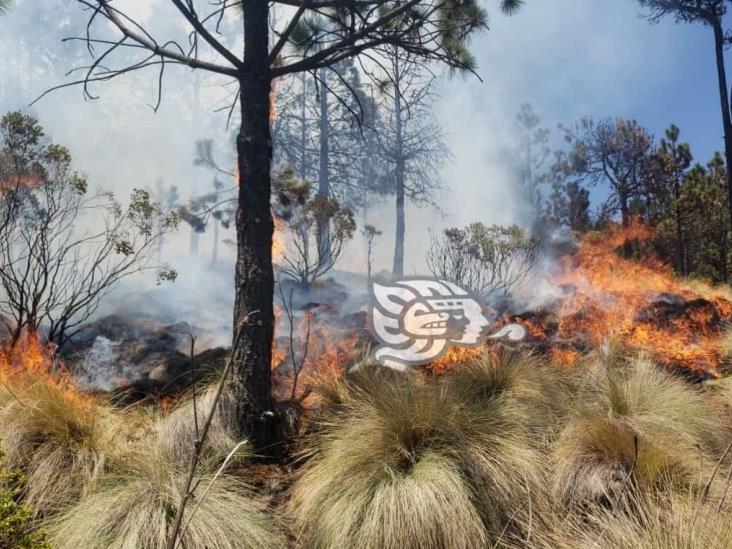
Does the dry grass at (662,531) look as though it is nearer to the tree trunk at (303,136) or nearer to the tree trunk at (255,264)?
the tree trunk at (255,264)

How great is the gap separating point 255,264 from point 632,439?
2734 mm

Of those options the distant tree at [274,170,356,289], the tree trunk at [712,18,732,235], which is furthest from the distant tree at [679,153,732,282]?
the distant tree at [274,170,356,289]

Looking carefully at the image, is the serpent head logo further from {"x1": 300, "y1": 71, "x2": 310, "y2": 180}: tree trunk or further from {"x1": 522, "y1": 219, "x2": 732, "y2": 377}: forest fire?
{"x1": 300, "y1": 71, "x2": 310, "y2": 180}: tree trunk

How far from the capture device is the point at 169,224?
24.2 ft

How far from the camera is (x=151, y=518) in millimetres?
2449

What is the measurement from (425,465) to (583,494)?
92 centimetres

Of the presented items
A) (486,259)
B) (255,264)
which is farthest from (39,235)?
(486,259)

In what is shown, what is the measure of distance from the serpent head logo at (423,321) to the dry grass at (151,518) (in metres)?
3.00

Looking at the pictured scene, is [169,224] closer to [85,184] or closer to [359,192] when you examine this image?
[85,184]

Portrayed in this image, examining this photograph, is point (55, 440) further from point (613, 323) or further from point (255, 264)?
point (613, 323)

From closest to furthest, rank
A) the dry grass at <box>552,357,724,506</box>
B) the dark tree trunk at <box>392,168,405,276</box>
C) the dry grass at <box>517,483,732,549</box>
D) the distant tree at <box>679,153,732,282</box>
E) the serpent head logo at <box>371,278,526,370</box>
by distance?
1. the dry grass at <box>517,483,732,549</box>
2. the dry grass at <box>552,357,724,506</box>
3. the serpent head logo at <box>371,278,526,370</box>
4. the distant tree at <box>679,153,732,282</box>
5. the dark tree trunk at <box>392,168,405,276</box>

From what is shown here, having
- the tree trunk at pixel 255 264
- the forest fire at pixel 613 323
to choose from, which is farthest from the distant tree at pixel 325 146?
the tree trunk at pixel 255 264

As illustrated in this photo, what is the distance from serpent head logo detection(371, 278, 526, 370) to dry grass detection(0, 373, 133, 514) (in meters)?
2.97

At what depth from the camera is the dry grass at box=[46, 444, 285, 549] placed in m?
2.35
